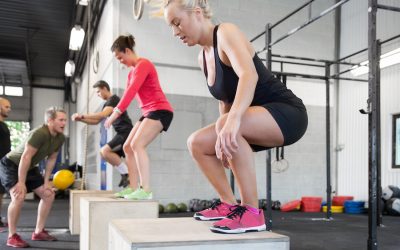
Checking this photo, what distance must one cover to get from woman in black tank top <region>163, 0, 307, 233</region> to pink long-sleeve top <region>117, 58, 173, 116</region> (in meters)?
1.13

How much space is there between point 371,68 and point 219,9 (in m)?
4.45

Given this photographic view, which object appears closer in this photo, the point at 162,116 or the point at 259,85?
the point at 259,85

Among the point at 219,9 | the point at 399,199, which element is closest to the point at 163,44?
the point at 219,9

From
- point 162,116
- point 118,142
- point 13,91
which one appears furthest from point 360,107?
point 13,91

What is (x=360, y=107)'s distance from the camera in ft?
22.7

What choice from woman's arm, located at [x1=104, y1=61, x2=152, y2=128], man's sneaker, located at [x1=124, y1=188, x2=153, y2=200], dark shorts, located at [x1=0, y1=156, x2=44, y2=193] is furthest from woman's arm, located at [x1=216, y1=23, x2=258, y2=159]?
dark shorts, located at [x1=0, y1=156, x2=44, y2=193]

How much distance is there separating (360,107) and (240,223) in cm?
622

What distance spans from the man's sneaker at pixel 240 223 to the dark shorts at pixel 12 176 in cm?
247

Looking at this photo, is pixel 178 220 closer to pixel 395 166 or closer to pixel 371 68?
pixel 371 68

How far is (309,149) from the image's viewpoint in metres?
7.19

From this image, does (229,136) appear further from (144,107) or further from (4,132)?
(4,132)

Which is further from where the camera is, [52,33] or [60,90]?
[60,90]

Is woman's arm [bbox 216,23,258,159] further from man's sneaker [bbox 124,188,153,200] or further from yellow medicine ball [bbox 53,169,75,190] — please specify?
yellow medicine ball [bbox 53,169,75,190]

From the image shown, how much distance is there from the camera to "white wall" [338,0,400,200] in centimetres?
631
